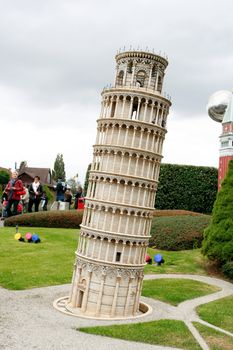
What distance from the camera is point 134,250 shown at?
22562 mm

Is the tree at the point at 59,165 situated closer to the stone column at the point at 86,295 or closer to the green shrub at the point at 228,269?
the green shrub at the point at 228,269

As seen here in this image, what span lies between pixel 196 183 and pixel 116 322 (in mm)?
39008

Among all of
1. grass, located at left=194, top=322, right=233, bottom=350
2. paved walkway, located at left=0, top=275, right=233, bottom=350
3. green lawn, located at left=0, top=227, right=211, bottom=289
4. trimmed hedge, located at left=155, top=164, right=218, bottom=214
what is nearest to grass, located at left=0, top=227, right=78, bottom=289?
green lawn, located at left=0, top=227, right=211, bottom=289

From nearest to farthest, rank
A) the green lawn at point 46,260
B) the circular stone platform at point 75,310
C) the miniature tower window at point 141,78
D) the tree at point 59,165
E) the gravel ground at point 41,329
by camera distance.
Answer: the gravel ground at point 41,329 → the circular stone platform at point 75,310 → the miniature tower window at point 141,78 → the green lawn at point 46,260 → the tree at point 59,165

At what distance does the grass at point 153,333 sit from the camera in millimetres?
18353

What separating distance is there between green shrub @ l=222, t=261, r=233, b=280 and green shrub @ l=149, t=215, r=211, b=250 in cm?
717

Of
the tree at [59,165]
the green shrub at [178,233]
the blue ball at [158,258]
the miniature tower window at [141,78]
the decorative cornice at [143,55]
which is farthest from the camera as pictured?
the tree at [59,165]

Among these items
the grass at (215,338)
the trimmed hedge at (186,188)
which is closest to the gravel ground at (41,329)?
the grass at (215,338)

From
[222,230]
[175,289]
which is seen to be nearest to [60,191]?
[222,230]

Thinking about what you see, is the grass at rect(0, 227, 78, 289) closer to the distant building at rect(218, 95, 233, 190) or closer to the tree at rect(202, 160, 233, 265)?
the tree at rect(202, 160, 233, 265)

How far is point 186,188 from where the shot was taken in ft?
189

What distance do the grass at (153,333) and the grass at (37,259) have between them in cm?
742

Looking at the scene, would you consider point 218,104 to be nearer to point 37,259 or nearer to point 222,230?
point 222,230

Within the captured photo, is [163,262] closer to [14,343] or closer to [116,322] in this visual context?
[116,322]
